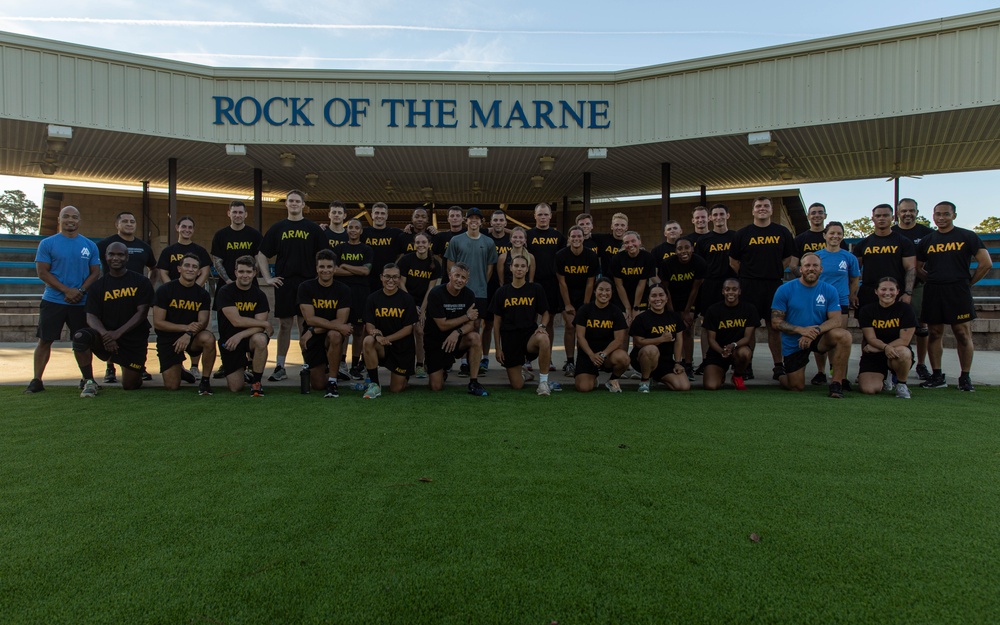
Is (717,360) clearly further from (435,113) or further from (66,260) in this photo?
(435,113)

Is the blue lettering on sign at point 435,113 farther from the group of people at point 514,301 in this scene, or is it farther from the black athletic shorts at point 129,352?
the black athletic shorts at point 129,352

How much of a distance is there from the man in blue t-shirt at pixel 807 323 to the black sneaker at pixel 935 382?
1052 millimetres

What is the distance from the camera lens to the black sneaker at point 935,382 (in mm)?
5516

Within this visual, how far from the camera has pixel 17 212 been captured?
185ft

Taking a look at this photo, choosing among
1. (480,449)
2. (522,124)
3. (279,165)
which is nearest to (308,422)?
(480,449)

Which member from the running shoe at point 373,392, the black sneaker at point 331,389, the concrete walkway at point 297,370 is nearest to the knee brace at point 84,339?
the concrete walkway at point 297,370

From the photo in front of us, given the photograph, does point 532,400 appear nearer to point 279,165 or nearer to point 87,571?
point 87,571

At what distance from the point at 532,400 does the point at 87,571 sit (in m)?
3.29

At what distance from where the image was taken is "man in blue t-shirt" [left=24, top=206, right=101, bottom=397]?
5.02m

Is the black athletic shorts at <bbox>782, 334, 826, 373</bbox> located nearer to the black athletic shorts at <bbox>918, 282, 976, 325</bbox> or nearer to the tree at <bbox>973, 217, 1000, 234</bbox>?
the black athletic shorts at <bbox>918, 282, 976, 325</bbox>

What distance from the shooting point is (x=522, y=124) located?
35.6 ft

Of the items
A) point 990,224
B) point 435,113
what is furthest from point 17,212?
point 990,224

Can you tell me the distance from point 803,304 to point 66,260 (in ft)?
21.7

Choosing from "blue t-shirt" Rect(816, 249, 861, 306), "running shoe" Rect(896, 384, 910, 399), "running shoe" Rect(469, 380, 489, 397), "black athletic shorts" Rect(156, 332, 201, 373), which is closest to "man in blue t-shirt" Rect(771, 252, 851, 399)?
"running shoe" Rect(896, 384, 910, 399)
